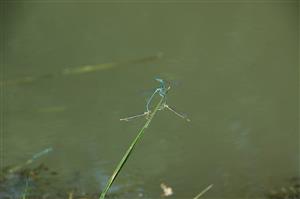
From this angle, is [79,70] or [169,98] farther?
[79,70]

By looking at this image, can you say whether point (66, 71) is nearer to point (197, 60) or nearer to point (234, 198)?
point (197, 60)

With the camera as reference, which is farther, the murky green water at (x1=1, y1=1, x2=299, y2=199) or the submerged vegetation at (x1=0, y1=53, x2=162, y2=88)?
the submerged vegetation at (x1=0, y1=53, x2=162, y2=88)

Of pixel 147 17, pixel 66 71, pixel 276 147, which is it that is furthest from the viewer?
pixel 147 17

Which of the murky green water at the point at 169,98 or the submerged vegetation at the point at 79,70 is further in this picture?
the submerged vegetation at the point at 79,70

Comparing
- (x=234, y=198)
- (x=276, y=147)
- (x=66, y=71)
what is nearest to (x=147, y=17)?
(x=66, y=71)

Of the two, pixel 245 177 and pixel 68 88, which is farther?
pixel 68 88

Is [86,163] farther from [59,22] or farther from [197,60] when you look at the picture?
[59,22]

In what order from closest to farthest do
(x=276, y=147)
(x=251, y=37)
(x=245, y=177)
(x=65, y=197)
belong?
1. (x=65, y=197)
2. (x=245, y=177)
3. (x=276, y=147)
4. (x=251, y=37)
